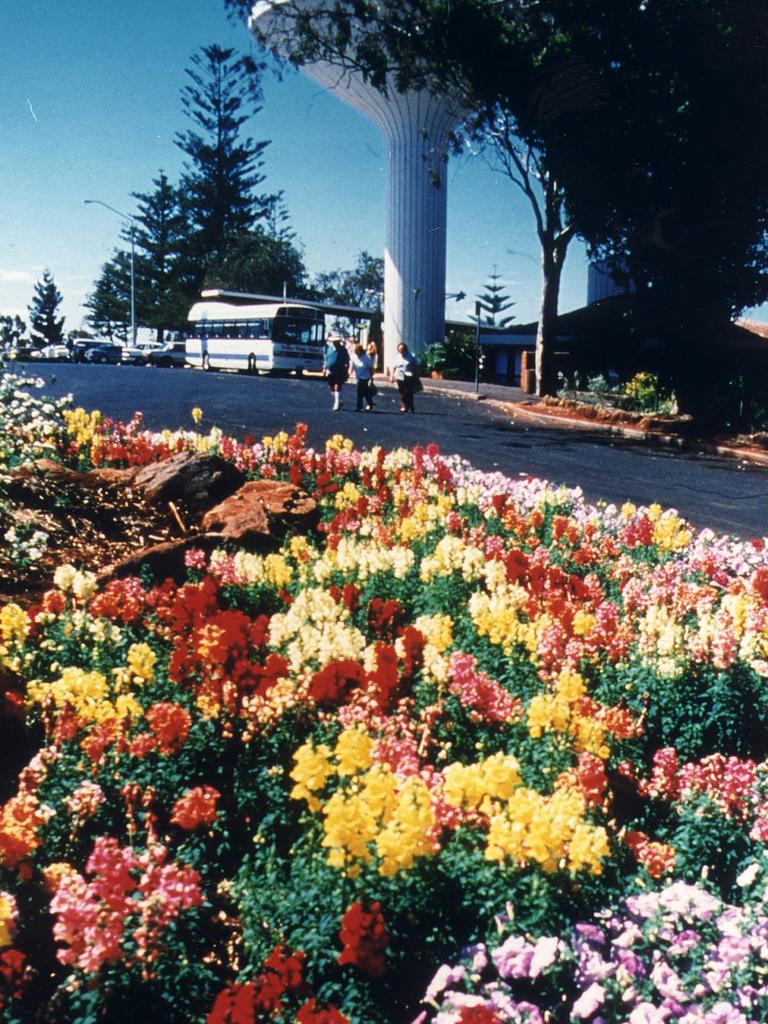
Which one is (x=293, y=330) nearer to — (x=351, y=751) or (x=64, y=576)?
(x=64, y=576)

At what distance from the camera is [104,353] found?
178 ft

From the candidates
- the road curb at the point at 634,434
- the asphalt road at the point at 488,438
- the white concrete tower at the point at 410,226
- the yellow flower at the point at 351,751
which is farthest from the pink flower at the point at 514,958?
the white concrete tower at the point at 410,226

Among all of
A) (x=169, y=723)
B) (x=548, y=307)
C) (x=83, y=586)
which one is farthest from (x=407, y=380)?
(x=169, y=723)

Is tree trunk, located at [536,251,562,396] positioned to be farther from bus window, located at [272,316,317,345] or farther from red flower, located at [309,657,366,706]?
red flower, located at [309,657,366,706]

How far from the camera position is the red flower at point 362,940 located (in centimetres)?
241

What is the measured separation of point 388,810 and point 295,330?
36060 mm

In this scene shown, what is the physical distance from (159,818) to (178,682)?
2.23 ft

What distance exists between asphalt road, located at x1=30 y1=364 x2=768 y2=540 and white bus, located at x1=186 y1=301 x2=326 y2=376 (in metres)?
11.9

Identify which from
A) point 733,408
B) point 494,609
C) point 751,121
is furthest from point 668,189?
point 494,609

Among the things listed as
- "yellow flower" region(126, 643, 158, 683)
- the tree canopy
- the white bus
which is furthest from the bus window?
"yellow flower" region(126, 643, 158, 683)

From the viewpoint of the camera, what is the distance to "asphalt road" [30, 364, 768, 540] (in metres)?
11.3

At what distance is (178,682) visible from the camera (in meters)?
3.98

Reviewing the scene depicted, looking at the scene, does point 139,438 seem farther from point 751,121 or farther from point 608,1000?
point 751,121

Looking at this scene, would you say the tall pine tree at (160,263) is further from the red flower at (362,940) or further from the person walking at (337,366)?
the red flower at (362,940)
